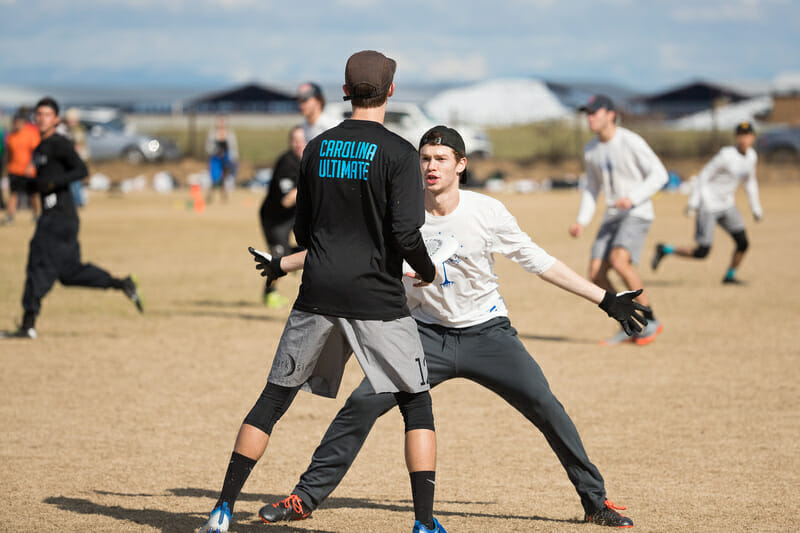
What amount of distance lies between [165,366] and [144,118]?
5702 cm

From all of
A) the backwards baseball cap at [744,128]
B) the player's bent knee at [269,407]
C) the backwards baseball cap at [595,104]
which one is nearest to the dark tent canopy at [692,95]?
the backwards baseball cap at [744,128]

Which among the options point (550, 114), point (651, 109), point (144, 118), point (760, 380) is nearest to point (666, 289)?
point (760, 380)

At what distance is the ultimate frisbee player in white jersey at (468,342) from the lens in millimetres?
4652

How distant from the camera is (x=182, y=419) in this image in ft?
22.7

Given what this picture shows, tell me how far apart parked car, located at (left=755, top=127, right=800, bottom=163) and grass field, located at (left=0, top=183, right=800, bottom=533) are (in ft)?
85.4

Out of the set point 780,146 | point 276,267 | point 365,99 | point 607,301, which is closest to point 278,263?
point 276,267

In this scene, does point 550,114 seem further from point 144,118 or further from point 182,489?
point 182,489

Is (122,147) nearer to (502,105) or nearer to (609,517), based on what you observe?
(502,105)

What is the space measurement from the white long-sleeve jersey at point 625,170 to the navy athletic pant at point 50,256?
459 cm

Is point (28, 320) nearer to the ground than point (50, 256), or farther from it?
nearer to the ground

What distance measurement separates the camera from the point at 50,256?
30.7ft

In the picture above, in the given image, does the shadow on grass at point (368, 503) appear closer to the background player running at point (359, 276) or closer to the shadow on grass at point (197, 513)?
the shadow on grass at point (197, 513)

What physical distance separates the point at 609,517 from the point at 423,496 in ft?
3.31

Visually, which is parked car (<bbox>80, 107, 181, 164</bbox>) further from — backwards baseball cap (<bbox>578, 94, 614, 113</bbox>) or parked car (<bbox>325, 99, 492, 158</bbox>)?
backwards baseball cap (<bbox>578, 94, 614, 113</bbox>)
